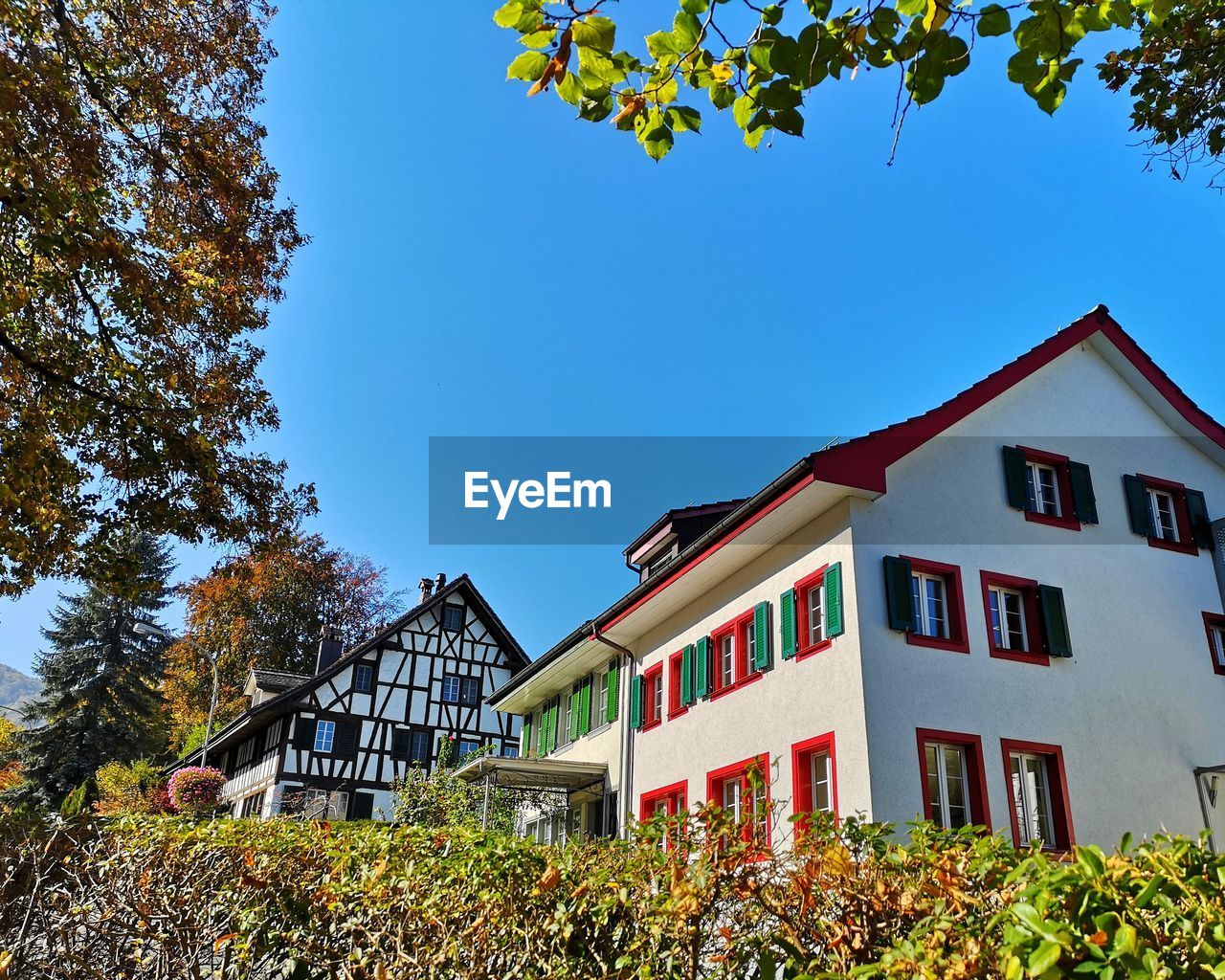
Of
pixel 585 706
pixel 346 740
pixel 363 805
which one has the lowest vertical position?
pixel 363 805

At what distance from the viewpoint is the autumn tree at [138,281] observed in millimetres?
8219

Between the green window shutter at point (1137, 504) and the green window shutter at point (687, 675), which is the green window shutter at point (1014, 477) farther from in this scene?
the green window shutter at point (687, 675)

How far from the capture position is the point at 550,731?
23.3m

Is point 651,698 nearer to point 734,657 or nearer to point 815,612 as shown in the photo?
point 734,657

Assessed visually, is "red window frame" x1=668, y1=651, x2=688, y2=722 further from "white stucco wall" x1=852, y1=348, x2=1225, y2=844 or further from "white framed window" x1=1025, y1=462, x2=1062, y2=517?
"white framed window" x1=1025, y1=462, x2=1062, y2=517

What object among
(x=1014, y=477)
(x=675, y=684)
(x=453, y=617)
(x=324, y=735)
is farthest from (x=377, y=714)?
(x=1014, y=477)

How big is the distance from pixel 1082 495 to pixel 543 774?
428 inches

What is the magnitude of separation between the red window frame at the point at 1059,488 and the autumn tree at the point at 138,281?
998cm

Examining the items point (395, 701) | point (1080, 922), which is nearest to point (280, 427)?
point (1080, 922)

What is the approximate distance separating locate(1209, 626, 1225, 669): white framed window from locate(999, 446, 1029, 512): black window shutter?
12.7ft

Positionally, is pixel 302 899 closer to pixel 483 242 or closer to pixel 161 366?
pixel 161 366

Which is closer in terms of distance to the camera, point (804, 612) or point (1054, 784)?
point (1054, 784)

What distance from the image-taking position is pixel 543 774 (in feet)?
62.5

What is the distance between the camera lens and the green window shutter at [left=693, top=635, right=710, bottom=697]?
15492mm
